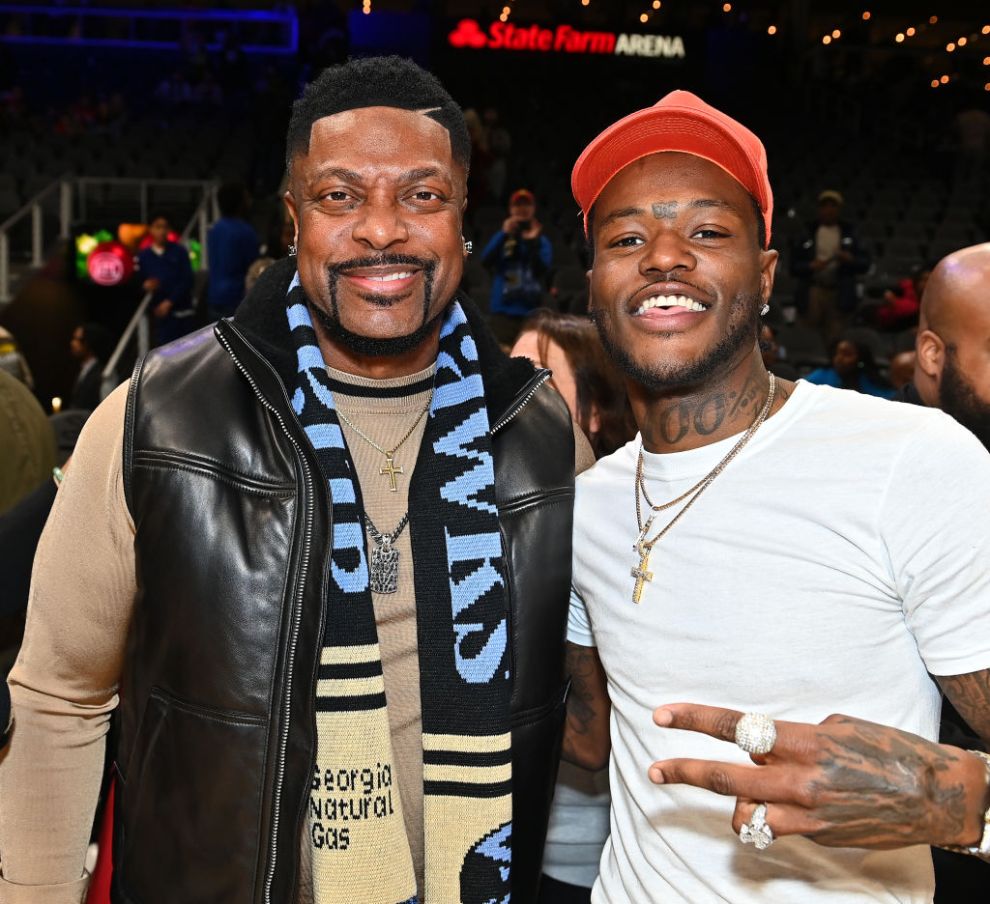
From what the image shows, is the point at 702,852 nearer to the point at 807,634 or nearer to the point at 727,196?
the point at 807,634

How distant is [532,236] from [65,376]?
553 centimetres

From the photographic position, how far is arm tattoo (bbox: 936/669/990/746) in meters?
1.38

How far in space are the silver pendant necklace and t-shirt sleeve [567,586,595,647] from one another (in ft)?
1.01

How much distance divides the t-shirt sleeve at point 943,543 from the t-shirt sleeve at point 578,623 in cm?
60

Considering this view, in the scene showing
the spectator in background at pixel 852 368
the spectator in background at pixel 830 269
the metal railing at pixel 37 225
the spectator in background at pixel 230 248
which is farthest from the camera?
the metal railing at pixel 37 225

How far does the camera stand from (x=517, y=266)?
719 centimetres

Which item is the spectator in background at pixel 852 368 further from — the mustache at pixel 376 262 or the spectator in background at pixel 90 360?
the spectator in background at pixel 90 360

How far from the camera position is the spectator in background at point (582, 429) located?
2.23m

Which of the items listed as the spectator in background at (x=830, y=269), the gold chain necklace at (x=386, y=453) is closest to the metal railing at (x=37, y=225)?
the spectator in background at (x=830, y=269)

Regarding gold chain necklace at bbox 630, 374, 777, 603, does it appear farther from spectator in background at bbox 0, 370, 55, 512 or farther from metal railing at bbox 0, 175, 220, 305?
metal railing at bbox 0, 175, 220, 305

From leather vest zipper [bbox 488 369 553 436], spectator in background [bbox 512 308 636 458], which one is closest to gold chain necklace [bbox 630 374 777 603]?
leather vest zipper [bbox 488 369 553 436]

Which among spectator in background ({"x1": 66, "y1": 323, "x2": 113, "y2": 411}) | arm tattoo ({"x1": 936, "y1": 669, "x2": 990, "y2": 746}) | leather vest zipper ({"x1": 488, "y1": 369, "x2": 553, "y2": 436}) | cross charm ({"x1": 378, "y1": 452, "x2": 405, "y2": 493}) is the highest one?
leather vest zipper ({"x1": 488, "y1": 369, "x2": 553, "y2": 436})

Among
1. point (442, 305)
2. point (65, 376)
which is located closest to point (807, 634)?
point (442, 305)

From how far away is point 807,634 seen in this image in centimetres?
147
